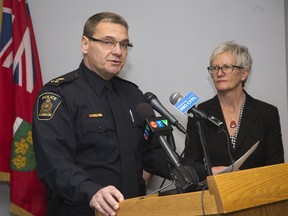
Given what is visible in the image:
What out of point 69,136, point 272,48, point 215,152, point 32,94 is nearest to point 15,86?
point 32,94

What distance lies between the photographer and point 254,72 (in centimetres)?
308

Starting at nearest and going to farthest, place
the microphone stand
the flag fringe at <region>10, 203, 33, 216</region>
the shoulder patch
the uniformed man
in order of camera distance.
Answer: the microphone stand, the uniformed man, the shoulder patch, the flag fringe at <region>10, 203, 33, 216</region>

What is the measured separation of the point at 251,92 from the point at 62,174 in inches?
78.2

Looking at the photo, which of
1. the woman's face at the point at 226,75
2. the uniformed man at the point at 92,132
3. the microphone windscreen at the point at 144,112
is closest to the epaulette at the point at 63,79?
the uniformed man at the point at 92,132

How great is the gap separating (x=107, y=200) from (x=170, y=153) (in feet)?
0.84

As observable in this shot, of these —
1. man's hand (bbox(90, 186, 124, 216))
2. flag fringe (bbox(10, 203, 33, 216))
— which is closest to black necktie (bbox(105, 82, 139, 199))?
man's hand (bbox(90, 186, 124, 216))

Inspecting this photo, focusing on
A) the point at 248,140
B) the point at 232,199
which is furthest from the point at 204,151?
the point at 248,140

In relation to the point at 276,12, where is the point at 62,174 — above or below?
below

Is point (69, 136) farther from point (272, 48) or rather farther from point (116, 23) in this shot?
point (272, 48)

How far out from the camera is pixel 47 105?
1.74m

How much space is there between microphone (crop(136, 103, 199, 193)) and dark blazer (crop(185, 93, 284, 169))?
3.46ft

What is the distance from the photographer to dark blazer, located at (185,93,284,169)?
244 centimetres

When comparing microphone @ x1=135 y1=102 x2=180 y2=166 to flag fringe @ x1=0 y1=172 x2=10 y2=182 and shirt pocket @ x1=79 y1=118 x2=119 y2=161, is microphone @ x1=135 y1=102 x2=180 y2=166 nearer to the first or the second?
shirt pocket @ x1=79 y1=118 x2=119 y2=161

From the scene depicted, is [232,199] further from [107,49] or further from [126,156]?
[107,49]
